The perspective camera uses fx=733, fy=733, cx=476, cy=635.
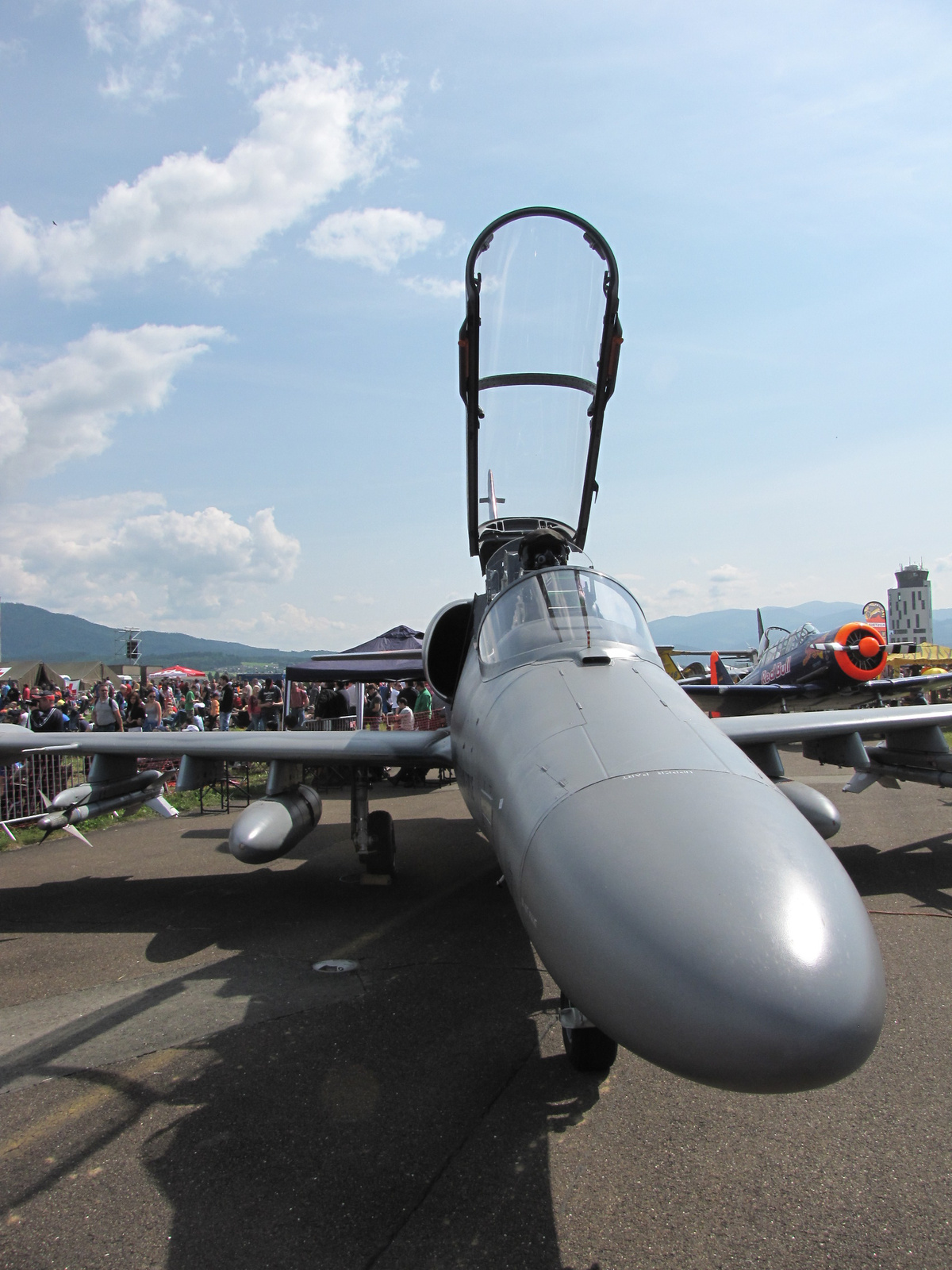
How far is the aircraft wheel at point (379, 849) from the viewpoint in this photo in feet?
23.8

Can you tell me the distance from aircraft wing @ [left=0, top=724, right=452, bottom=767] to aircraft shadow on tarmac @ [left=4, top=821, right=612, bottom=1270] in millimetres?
1525

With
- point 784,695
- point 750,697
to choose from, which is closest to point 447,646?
point 750,697

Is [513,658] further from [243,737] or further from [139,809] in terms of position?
[139,809]

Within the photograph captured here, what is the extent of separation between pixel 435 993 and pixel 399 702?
54.0ft

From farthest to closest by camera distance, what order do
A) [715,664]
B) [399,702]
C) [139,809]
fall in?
[399,702]
[715,664]
[139,809]

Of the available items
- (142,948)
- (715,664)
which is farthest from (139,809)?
(715,664)

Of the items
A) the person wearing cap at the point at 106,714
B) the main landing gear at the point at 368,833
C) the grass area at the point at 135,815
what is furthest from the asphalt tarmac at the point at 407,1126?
the person wearing cap at the point at 106,714

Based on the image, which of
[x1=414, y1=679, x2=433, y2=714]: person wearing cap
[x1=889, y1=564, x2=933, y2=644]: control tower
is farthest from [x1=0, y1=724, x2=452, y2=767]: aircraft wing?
[x1=889, y1=564, x2=933, y2=644]: control tower

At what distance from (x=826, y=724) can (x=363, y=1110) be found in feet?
16.9

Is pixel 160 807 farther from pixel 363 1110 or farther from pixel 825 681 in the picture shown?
pixel 825 681

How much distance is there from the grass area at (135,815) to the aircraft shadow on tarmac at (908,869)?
6.66 meters

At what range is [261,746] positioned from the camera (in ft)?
22.2

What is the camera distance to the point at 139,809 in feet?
39.5

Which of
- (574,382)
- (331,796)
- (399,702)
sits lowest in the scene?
(331,796)
